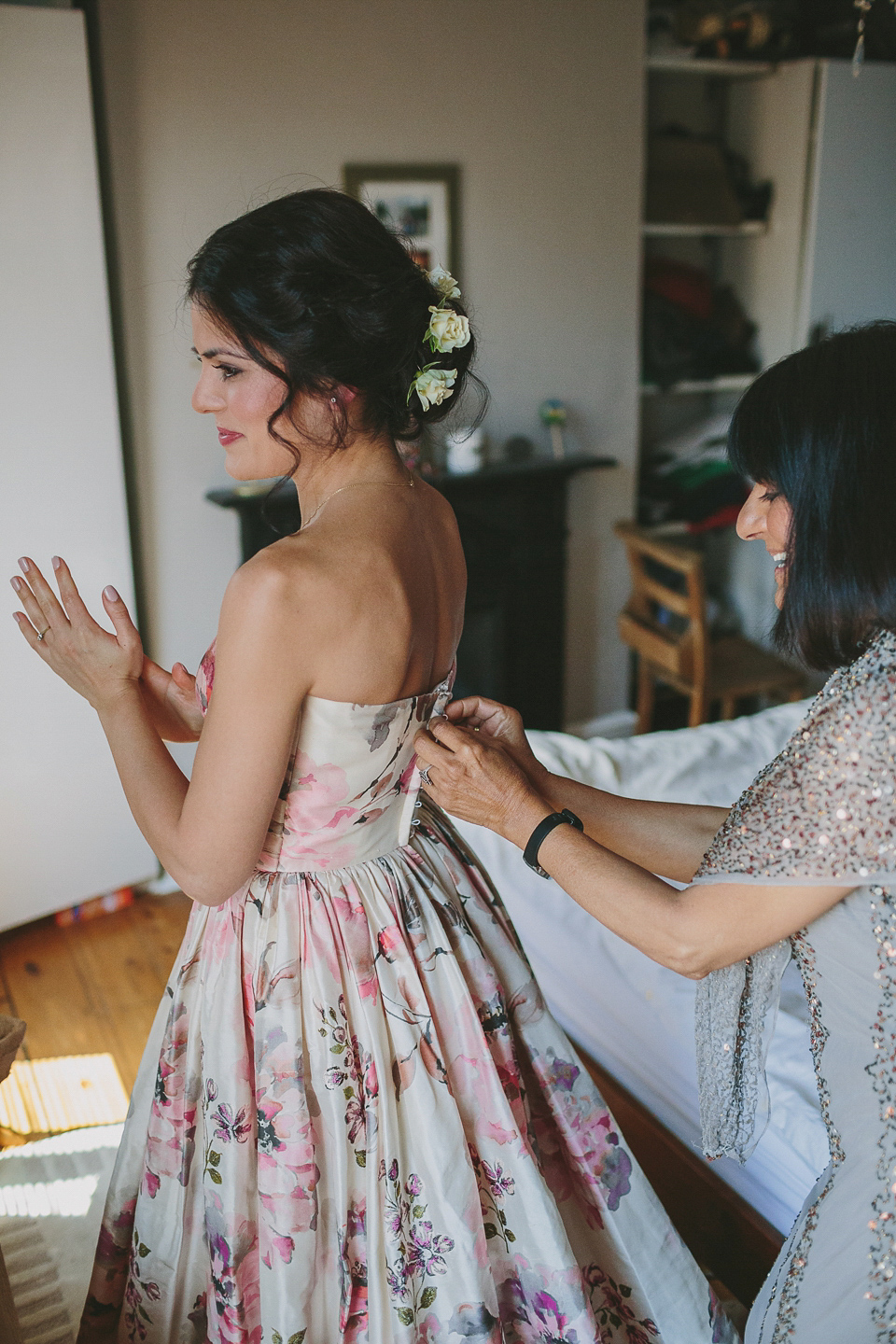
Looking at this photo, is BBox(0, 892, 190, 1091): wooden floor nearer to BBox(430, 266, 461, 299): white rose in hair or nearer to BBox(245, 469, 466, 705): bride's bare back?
BBox(245, 469, 466, 705): bride's bare back

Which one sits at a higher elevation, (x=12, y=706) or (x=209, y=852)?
(x=209, y=852)

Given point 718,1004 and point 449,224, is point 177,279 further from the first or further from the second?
point 718,1004

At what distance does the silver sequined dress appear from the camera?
3.08 feet

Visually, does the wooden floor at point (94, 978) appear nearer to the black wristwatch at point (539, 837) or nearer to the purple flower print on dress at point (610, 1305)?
the purple flower print on dress at point (610, 1305)

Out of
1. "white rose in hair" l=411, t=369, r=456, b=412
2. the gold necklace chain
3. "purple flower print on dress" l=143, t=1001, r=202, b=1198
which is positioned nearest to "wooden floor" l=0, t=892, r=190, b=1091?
"purple flower print on dress" l=143, t=1001, r=202, b=1198

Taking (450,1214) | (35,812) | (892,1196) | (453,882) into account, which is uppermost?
(453,882)

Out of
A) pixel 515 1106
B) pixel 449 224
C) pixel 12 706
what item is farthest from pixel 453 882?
pixel 449 224

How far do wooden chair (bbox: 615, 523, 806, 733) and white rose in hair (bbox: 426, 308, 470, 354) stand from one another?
2023 mm

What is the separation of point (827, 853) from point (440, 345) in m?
0.66

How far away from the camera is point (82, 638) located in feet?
3.83

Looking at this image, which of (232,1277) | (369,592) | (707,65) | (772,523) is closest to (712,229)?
(707,65)

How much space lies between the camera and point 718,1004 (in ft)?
3.93

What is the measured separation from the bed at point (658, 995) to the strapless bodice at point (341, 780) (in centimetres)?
63

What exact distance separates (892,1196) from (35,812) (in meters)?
2.28
